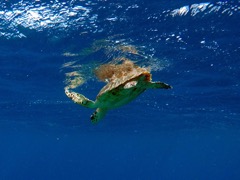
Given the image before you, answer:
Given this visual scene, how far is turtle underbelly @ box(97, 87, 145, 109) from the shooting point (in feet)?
20.4

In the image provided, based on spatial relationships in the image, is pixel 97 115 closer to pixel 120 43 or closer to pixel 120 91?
pixel 120 91

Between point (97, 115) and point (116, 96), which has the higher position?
point (116, 96)

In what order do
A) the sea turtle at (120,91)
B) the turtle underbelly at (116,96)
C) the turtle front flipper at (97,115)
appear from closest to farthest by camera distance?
the sea turtle at (120,91), the turtle underbelly at (116,96), the turtle front flipper at (97,115)

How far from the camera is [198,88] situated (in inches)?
902

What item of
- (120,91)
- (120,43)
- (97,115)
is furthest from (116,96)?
(120,43)

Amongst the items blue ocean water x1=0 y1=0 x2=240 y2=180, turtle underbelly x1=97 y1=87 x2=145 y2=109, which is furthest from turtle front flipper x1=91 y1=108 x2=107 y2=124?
blue ocean water x1=0 y1=0 x2=240 y2=180

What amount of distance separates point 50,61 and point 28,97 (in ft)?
43.1

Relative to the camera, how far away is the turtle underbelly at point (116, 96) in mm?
6209

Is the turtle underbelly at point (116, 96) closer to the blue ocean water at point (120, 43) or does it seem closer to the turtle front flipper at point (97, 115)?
the turtle front flipper at point (97, 115)

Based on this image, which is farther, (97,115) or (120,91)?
(97,115)

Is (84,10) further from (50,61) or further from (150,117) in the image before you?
(150,117)

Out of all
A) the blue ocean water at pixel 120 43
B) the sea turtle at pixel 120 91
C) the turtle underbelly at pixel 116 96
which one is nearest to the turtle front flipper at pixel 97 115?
the sea turtle at pixel 120 91

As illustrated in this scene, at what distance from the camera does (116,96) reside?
643 cm

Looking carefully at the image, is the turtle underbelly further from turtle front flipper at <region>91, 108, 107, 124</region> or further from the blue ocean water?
the blue ocean water
